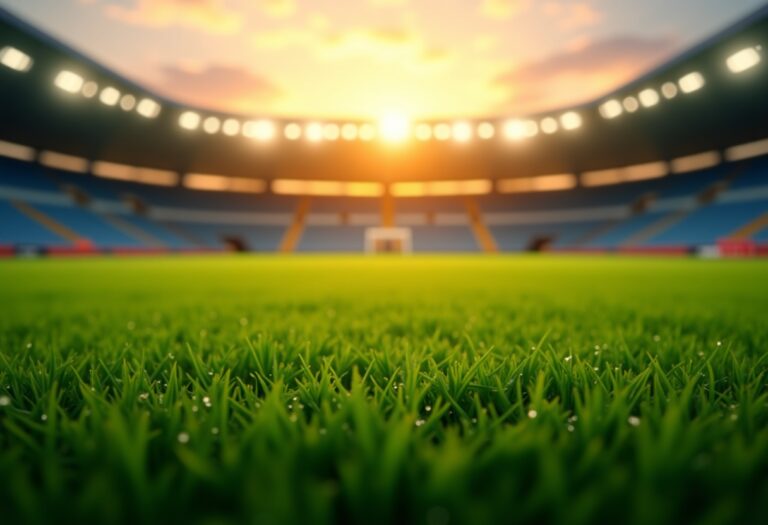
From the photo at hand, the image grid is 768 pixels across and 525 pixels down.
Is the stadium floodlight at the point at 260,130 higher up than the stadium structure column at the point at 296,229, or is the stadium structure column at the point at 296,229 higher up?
the stadium floodlight at the point at 260,130

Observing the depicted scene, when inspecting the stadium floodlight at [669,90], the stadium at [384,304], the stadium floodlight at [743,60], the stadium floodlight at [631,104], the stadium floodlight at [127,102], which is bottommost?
the stadium at [384,304]

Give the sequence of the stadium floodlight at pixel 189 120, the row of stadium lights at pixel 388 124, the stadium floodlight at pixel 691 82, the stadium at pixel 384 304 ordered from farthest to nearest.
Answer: the stadium floodlight at pixel 189 120 → the row of stadium lights at pixel 388 124 → the stadium floodlight at pixel 691 82 → the stadium at pixel 384 304

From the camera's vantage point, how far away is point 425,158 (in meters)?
32.3

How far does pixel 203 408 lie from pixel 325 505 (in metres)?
0.42

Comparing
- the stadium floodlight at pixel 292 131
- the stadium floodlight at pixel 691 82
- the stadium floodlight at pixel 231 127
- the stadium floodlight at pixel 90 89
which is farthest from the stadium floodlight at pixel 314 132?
the stadium floodlight at pixel 691 82

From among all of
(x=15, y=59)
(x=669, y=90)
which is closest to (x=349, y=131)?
(x=15, y=59)

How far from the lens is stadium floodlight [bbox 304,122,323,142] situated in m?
29.8

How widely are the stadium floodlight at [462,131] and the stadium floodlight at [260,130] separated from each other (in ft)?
42.4

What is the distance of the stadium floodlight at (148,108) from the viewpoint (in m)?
22.7

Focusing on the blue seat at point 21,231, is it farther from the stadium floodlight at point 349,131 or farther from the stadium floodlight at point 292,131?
the stadium floodlight at point 349,131

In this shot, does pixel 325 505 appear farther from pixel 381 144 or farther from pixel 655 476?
pixel 381 144

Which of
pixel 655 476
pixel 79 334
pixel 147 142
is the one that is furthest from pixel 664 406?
pixel 147 142

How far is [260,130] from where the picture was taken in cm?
2934

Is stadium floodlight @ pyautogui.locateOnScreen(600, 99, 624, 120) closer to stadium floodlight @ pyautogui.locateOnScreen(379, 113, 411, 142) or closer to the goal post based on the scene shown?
stadium floodlight @ pyautogui.locateOnScreen(379, 113, 411, 142)
